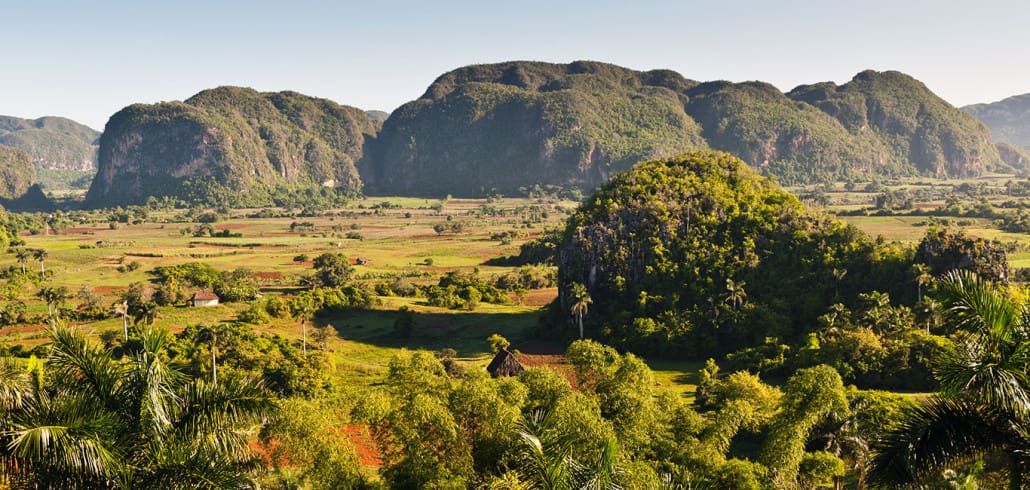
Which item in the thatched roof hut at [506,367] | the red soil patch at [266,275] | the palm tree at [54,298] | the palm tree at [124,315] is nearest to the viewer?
the thatched roof hut at [506,367]

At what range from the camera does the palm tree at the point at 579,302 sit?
61.4m

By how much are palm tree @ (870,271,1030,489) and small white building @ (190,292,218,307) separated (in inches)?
2970

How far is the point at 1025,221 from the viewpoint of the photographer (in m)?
114

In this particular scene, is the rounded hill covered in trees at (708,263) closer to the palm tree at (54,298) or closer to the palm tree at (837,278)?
the palm tree at (837,278)

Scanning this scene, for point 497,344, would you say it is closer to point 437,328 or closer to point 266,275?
point 437,328

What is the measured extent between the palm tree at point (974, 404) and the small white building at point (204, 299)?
75.4 meters

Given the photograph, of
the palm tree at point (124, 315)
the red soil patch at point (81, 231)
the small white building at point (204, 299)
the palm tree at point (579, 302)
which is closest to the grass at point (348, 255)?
the red soil patch at point (81, 231)

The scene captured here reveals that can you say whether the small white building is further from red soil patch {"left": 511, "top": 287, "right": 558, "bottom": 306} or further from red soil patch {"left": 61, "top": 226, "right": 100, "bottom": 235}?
red soil patch {"left": 61, "top": 226, "right": 100, "bottom": 235}

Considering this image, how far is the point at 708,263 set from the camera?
65.3 m

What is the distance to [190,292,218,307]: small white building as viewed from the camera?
75.9m

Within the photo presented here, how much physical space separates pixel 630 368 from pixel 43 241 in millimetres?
145994

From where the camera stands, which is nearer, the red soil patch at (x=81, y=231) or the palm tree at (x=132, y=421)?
the palm tree at (x=132, y=421)

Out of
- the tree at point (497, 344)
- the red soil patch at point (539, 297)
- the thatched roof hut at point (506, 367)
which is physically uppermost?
the thatched roof hut at point (506, 367)

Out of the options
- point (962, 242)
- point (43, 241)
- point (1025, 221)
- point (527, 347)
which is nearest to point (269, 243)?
point (43, 241)
